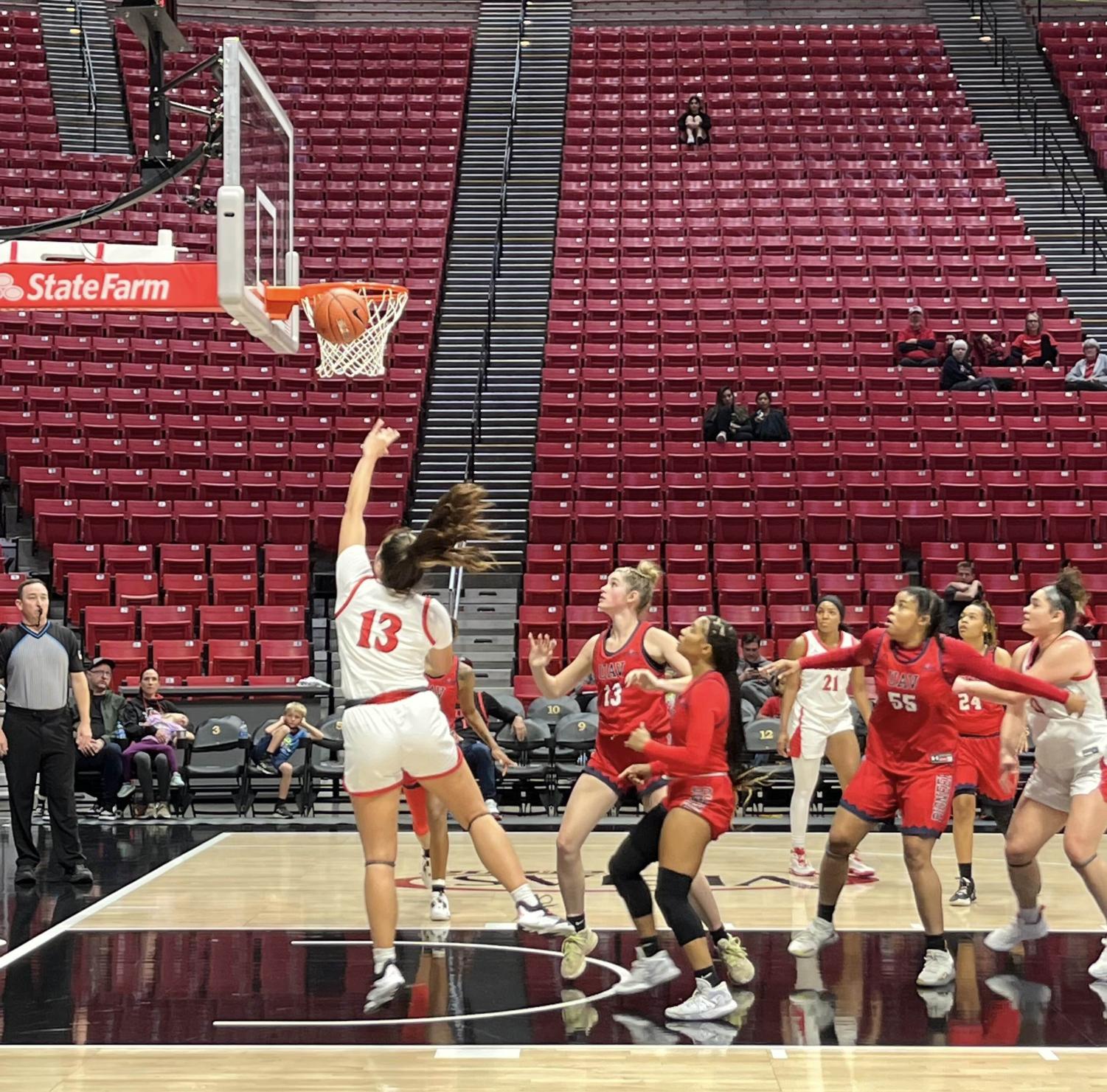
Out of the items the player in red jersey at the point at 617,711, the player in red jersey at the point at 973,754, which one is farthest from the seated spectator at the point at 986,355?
the player in red jersey at the point at 617,711

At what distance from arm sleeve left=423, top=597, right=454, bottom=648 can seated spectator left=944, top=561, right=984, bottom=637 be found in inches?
293

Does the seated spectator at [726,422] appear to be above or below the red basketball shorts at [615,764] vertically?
above

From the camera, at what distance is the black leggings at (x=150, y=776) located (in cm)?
1182

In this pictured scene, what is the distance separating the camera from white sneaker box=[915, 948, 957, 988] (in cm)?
594

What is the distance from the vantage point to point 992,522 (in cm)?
1519

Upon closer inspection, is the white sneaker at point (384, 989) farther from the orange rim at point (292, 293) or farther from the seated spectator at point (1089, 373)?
the seated spectator at point (1089, 373)

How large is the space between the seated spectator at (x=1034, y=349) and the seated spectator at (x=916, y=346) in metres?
0.98

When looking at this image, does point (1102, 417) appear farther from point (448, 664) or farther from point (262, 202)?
point (448, 664)

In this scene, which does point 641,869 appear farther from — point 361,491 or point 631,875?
point 361,491

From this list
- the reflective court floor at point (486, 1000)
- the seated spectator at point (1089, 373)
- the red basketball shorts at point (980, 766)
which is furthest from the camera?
the seated spectator at point (1089, 373)

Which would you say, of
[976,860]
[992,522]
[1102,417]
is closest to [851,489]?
[992,522]

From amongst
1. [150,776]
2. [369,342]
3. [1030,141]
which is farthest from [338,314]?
[1030,141]

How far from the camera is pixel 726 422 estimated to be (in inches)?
652

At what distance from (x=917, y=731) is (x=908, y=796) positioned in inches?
10.6
